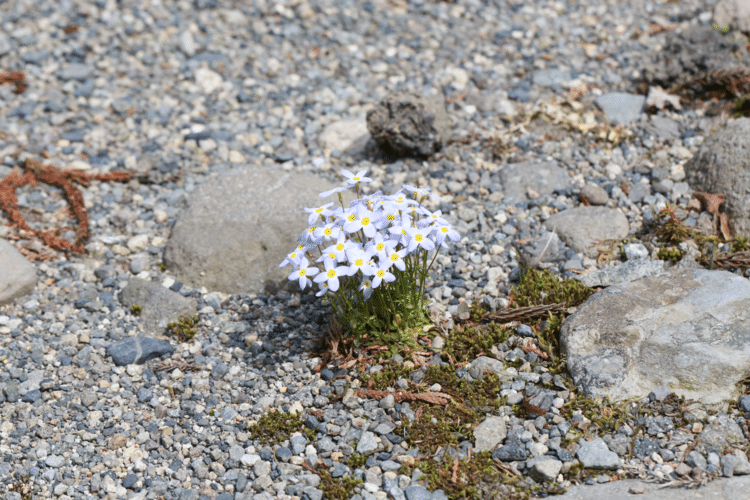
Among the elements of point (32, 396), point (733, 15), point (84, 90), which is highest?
point (733, 15)

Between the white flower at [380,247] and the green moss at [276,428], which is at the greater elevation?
the white flower at [380,247]

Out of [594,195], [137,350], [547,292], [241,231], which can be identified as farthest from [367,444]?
[594,195]

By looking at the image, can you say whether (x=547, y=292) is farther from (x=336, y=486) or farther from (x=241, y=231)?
(x=241, y=231)

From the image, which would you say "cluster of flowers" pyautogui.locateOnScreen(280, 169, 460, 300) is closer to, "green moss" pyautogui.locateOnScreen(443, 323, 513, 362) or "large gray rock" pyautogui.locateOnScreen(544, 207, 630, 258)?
"green moss" pyautogui.locateOnScreen(443, 323, 513, 362)

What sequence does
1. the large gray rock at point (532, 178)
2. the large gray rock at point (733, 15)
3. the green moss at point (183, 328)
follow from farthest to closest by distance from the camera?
the large gray rock at point (733, 15) → the large gray rock at point (532, 178) → the green moss at point (183, 328)

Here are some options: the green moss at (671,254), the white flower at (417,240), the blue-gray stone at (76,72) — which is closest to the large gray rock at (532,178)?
the green moss at (671,254)

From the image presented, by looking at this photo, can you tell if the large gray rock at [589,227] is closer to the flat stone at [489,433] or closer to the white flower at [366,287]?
the flat stone at [489,433]

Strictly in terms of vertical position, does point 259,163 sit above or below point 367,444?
above

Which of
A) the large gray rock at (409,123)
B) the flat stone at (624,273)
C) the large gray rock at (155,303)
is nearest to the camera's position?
the flat stone at (624,273)
